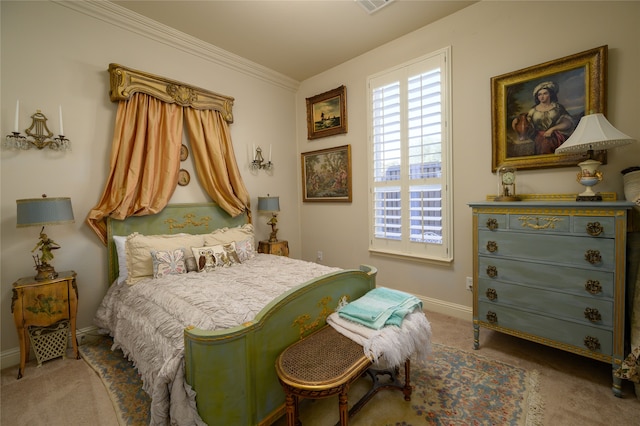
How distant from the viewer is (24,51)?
2.27m

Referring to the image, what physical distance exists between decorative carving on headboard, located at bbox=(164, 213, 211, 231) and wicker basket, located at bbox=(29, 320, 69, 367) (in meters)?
1.19

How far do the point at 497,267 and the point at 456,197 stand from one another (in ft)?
3.02

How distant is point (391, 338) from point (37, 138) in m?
3.21

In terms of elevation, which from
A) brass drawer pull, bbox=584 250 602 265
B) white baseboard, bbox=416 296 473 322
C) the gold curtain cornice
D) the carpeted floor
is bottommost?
the carpeted floor

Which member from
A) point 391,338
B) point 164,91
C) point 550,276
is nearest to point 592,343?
point 550,276

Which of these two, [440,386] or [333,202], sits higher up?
[333,202]

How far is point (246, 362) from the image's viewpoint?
1.38 m

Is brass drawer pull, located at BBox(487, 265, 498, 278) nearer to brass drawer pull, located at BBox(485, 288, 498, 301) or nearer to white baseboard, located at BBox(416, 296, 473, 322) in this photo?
brass drawer pull, located at BBox(485, 288, 498, 301)

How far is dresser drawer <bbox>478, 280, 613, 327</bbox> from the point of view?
183 centimetres

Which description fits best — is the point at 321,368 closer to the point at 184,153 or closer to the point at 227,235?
the point at 227,235

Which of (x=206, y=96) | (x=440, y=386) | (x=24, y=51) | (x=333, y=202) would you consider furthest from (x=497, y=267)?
(x=24, y=51)

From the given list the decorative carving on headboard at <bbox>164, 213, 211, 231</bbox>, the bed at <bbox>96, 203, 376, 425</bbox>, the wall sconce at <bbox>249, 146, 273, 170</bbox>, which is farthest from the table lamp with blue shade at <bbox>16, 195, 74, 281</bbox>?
the wall sconce at <bbox>249, 146, 273, 170</bbox>

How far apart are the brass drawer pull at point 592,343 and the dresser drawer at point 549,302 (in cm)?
10

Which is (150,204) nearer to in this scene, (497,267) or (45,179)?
(45,179)
